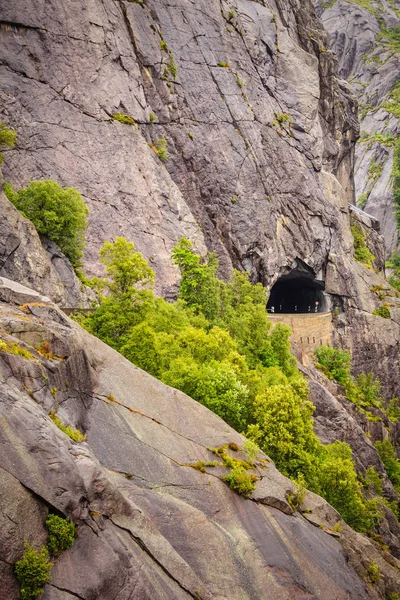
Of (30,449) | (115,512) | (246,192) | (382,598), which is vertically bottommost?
(382,598)

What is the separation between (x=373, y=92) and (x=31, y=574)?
7235 inches

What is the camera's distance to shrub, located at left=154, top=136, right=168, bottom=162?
6412cm

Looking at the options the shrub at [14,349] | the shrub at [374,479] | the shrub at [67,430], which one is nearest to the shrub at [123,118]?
the shrub at [374,479]

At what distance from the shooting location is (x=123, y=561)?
16.8 m

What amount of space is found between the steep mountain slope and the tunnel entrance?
50.8 meters

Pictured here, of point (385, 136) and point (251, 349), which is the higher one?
point (385, 136)

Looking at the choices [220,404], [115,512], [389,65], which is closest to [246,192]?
[220,404]

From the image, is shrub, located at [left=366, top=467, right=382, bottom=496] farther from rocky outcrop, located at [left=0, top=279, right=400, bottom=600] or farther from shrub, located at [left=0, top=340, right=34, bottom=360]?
shrub, located at [left=0, top=340, right=34, bottom=360]

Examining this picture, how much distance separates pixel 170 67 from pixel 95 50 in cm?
1045

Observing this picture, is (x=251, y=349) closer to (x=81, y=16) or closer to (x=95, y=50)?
(x=95, y=50)

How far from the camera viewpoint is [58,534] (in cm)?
1611

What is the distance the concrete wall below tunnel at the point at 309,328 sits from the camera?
69.4m

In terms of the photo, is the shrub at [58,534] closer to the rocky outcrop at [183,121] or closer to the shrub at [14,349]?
the shrub at [14,349]

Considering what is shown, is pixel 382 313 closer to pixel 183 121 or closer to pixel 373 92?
pixel 183 121
